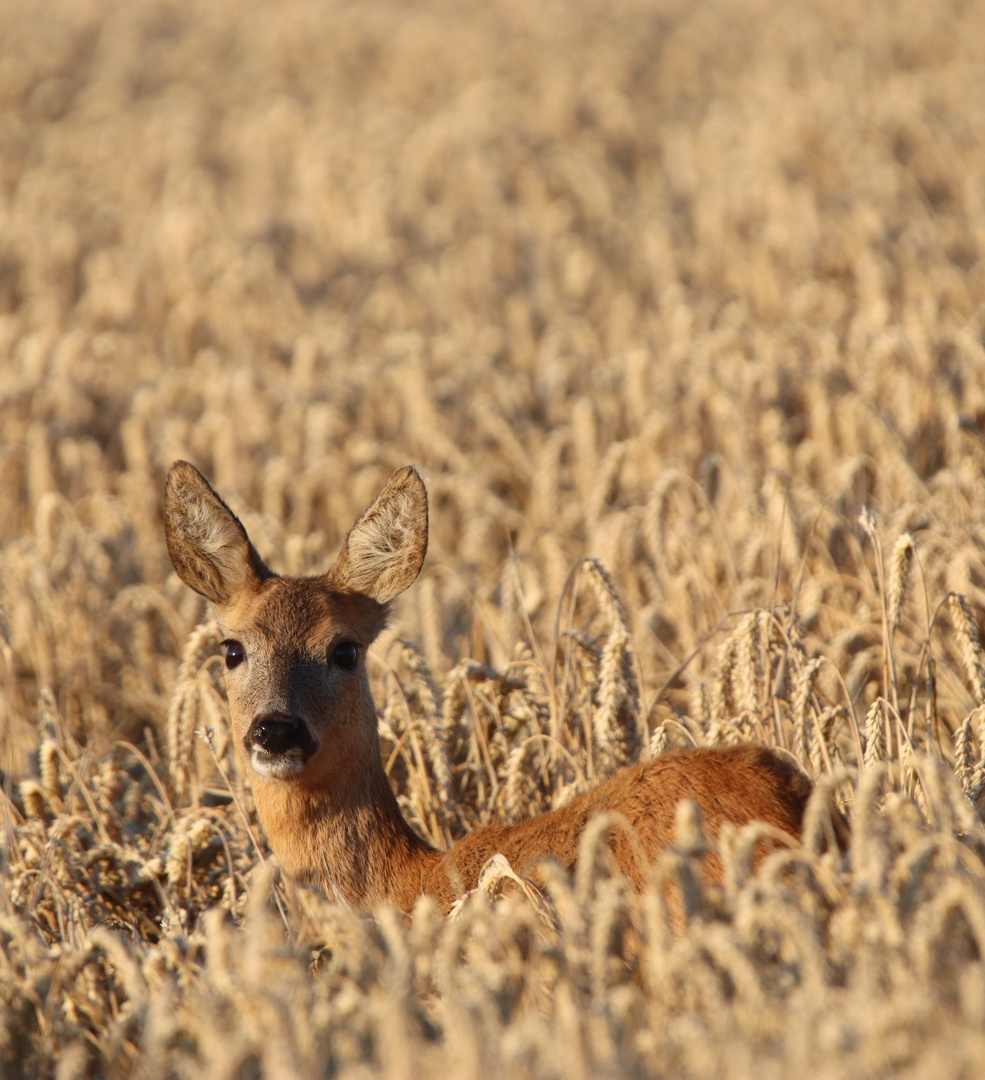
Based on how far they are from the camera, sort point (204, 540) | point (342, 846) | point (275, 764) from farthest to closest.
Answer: point (204, 540), point (342, 846), point (275, 764)

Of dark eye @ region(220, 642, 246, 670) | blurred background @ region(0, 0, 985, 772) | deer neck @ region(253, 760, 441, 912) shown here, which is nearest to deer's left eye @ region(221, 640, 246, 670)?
dark eye @ region(220, 642, 246, 670)

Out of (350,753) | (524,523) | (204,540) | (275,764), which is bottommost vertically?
(350,753)

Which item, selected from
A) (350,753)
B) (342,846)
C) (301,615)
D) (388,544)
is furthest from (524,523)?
(342,846)

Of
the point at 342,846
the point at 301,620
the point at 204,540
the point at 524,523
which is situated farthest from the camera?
the point at 524,523

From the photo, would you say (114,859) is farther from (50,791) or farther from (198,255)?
(198,255)

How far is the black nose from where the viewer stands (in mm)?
4105

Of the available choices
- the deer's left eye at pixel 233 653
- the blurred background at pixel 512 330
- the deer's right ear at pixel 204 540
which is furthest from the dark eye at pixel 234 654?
the blurred background at pixel 512 330

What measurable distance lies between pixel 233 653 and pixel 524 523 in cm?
327

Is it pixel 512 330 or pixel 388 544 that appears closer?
pixel 388 544

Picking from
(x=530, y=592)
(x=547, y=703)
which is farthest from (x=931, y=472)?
(x=547, y=703)

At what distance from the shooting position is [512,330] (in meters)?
10.5

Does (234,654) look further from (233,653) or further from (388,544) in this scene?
(388,544)

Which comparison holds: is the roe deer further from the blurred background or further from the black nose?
the blurred background

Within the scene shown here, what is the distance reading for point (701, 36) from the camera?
64.5ft
